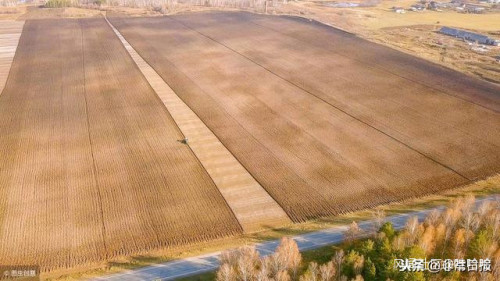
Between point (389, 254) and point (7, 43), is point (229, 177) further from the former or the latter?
point (7, 43)

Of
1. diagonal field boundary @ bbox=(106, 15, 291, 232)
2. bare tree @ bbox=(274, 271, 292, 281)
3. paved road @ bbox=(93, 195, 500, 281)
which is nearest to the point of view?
bare tree @ bbox=(274, 271, 292, 281)

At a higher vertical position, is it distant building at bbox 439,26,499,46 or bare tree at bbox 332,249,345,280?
distant building at bbox 439,26,499,46

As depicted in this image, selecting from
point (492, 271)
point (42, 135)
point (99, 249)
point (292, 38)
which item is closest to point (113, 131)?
point (42, 135)

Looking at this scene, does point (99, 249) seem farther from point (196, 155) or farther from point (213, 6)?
point (213, 6)

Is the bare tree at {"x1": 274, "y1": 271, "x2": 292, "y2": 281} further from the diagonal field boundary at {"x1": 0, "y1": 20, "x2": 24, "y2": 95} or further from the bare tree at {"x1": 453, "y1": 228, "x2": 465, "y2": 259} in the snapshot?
the diagonal field boundary at {"x1": 0, "y1": 20, "x2": 24, "y2": 95}

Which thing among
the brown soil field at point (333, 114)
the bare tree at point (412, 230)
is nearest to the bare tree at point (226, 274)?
the brown soil field at point (333, 114)

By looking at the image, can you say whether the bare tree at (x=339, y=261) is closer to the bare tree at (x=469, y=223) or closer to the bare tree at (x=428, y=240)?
the bare tree at (x=428, y=240)

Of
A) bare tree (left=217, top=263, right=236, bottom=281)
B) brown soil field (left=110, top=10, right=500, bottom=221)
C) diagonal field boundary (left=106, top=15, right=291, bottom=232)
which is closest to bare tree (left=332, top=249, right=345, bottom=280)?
bare tree (left=217, top=263, right=236, bottom=281)

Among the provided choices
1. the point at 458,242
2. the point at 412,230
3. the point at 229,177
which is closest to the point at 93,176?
the point at 229,177

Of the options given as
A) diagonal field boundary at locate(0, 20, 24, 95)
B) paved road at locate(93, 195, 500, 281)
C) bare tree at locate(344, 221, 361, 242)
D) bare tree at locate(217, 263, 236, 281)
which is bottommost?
paved road at locate(93, 195, 500, 281)
